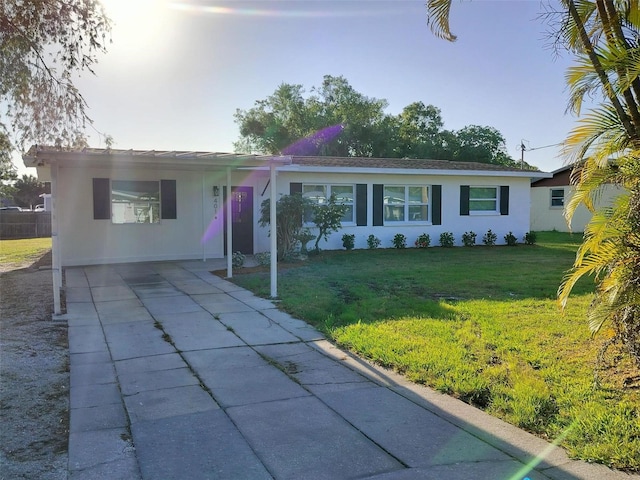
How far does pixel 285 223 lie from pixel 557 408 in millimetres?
9745

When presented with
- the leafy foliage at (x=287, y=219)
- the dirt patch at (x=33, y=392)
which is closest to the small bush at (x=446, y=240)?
the leafy foliage at (x=287, y=219)

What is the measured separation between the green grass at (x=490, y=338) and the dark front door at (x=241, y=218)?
299cm

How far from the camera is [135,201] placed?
1283 cm

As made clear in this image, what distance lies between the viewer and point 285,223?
12.9 metres

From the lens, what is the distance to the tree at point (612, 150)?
13.4 ft

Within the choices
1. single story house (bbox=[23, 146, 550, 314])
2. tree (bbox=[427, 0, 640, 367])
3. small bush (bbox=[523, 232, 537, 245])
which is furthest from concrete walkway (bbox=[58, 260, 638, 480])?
→ small bush (bbox=[523, 232, 537, 245])

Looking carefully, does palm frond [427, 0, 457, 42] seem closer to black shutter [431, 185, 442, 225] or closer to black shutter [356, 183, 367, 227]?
black shutter [356, 183, 367, 227]

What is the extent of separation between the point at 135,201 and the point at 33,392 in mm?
9257

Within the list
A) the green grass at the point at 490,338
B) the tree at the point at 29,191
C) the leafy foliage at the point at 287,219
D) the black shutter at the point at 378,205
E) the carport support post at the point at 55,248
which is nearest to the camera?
the green grass at the point at 490,338

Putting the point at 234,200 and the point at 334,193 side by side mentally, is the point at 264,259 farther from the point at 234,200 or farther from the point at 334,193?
the point at 334,193

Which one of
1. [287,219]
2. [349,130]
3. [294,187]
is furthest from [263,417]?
[349,130]

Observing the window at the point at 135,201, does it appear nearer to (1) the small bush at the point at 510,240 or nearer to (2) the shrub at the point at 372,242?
(2) the shrub at the point at 372,242

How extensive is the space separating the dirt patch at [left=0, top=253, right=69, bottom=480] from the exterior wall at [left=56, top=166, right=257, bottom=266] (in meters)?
4.43

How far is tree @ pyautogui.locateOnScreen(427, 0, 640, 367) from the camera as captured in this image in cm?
409
